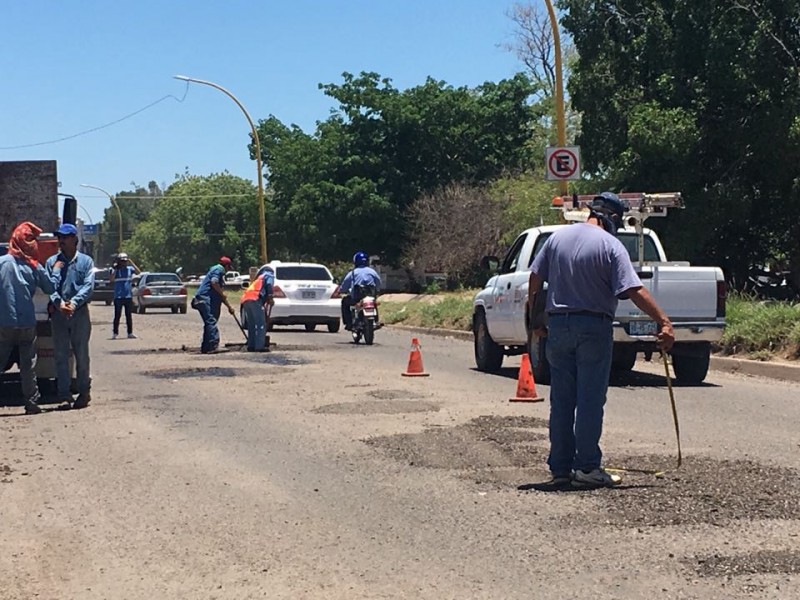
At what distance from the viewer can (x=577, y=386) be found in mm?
8008

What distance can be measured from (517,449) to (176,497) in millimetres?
2943

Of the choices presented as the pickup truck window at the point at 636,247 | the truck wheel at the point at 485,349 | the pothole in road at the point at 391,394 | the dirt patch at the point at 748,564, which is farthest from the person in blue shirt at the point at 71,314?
the dirt patch at the point at 748,564

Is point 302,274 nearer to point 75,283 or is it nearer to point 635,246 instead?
point 635,246

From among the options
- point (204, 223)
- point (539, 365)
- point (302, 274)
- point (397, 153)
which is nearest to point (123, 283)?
point (302, 274)

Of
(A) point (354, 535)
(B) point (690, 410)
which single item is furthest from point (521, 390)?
(A) point (354, 535)

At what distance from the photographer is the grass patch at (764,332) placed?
16.9 m

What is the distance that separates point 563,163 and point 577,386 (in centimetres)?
1384

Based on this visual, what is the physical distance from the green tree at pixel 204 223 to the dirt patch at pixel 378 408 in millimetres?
90233

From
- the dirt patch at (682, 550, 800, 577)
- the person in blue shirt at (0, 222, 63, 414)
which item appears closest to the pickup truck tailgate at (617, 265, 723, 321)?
the person in blue shirt at (0, 222, 63, 414)

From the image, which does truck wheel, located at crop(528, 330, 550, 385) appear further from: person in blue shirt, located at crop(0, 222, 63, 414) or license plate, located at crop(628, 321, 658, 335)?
person in blue shirt, located at crop(0, 222, 63, 414)

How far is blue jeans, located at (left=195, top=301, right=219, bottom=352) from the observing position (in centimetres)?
2092

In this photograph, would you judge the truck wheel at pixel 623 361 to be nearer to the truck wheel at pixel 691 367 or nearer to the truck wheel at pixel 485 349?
the truck wheel at pixel 691 367

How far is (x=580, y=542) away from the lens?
257 inches

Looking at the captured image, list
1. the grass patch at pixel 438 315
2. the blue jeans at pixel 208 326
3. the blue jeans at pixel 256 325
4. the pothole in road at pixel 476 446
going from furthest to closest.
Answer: the grass patch at pixel 438 315 < the blue jeans at pixel 256 325 < the blue jeans at pixel 208 326 < the pothole in road at pixel 476 446
